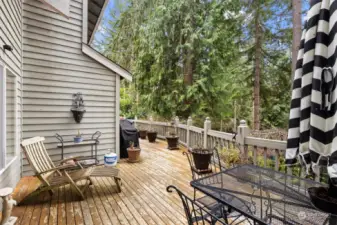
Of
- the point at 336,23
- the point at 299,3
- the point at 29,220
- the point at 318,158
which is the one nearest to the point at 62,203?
the point at 29,220

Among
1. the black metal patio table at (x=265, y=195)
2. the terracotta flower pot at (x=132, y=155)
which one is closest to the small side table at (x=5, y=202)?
the black metal patio table at (x=265, y=195)

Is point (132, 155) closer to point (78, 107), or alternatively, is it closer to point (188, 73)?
point (78, 107)

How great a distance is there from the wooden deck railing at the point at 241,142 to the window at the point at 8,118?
12.6 ft

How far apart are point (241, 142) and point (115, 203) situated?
7.86ft

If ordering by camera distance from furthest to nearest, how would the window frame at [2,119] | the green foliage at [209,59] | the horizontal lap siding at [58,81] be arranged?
the green foliage at [209,59]
the horizontal lap siding at [58,81]
the window frame at [2,119]

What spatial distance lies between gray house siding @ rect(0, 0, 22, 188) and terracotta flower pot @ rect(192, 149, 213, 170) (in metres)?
3.27

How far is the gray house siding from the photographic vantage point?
296 centimetres

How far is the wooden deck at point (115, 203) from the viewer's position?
8.73 ft

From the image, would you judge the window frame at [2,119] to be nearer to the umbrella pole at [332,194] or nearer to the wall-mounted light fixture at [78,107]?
the wall-mounted light fixture at [78,107]

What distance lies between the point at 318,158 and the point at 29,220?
10.5 ft

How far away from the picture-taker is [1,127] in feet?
9.85

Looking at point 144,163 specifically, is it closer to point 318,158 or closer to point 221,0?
point 318,158

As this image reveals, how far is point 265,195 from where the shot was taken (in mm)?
1883

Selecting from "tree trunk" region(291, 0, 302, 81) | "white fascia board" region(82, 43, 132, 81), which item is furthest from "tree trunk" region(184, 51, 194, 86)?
"tree trunk" region(291, 0, 302, 81)
